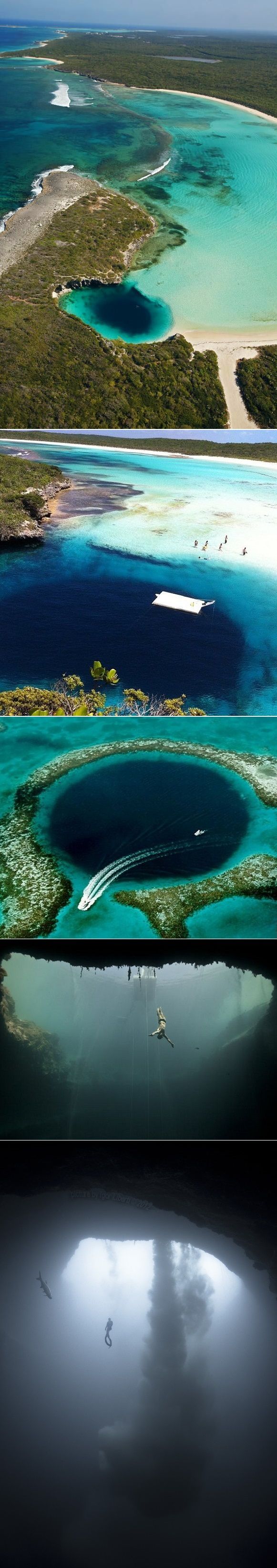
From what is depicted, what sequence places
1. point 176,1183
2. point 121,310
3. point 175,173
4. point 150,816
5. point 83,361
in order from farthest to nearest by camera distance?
point 175,173
point 121,310
point 83,361
point 150,816
point 176,1183

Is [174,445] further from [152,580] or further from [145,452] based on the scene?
[152,580]

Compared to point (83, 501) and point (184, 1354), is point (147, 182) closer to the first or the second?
Answer: point (83, 501)

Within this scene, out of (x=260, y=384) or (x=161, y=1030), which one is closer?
(x=161, y=1030)

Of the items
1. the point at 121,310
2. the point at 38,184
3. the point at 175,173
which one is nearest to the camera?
the point at 121,310

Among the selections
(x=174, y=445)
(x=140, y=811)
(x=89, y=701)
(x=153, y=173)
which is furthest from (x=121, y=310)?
(x=140, y=811)

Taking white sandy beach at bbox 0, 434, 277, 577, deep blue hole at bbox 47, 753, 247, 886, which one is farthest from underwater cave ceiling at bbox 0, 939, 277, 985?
white sandy beach at bbox 0, 434, 277, 577

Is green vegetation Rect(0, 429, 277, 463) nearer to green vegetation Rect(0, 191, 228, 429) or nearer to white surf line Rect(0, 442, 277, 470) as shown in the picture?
white surf line Rect(0, 442, 277, 470)
